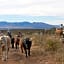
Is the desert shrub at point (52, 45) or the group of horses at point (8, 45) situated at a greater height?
the group of horses at point (8, 45)

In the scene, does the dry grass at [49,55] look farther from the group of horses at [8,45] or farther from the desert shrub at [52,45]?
the group of horses at [8,45]

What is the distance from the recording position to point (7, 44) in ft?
74.4

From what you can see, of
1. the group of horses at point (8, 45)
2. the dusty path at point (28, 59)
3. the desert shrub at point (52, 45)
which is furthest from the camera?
the desert shrub at point (52, 45)

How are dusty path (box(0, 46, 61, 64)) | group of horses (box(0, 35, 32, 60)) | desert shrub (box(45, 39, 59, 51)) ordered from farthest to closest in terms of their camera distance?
desert shrub (box(45, 39, 59, 51)), group of horses (box(0, 35, 32, 60)), dusty path (box(0, 46, 61, 64))

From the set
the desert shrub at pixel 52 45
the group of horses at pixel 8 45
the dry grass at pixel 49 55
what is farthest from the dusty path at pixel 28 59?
the desert shrub at pixel 52 45

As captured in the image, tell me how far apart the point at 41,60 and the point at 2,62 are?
2583mm

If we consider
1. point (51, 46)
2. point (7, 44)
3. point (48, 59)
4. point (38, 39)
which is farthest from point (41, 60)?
point (38, 39)

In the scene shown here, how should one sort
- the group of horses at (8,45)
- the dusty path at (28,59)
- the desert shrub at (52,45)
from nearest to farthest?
1. the dusty path at (28,59)
2. the group of horses at (8,45)
3. the desert shrub at (52,45)

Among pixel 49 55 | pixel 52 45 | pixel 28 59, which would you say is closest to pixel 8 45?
pixel 28 59

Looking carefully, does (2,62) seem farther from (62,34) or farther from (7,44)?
(62,34)

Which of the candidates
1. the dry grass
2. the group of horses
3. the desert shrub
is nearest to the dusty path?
the dry grass

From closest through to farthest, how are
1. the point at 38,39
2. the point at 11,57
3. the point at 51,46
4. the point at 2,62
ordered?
the point at 2,62, the point at 11,57, the point at 51,46, the point at 38,39

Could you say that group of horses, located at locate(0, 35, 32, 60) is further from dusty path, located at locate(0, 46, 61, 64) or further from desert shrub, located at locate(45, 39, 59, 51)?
desert shrub, located at locate(45, 39, 59, 51)

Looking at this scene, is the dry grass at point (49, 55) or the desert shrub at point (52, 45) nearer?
the dry grass at point (49, 55)
